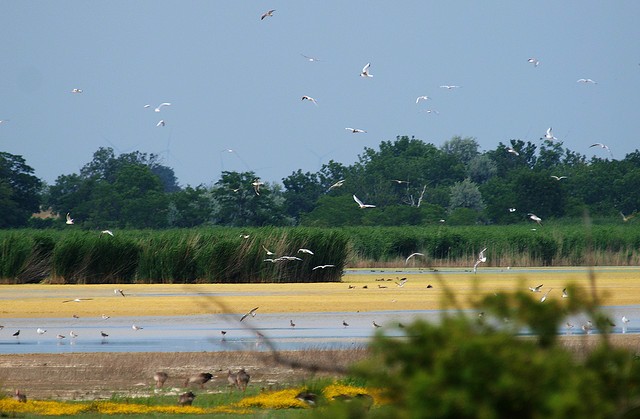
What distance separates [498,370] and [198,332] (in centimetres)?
2232

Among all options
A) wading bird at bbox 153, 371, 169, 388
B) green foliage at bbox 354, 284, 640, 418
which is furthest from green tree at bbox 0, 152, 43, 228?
green foliage at bbox 354, 284, 640, 418

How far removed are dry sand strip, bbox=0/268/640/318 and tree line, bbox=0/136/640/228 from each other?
162 ft

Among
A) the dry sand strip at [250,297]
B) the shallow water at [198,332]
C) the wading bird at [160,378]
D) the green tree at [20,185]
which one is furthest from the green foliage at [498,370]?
the green tree at [20,185]

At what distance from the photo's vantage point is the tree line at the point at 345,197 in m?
109

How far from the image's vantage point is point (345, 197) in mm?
115188

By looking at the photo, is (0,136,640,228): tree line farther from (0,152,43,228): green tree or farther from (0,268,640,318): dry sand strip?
(0,268,640,318): dry sand strip

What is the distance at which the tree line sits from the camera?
109000mm

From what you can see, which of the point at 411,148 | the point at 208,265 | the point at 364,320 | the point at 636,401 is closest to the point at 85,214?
the point at 411,148

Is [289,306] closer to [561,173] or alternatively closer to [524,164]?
[561,173]

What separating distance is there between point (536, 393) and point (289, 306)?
30348 millimetres

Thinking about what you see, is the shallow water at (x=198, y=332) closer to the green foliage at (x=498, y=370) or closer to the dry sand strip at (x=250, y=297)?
the dry sand strip at (x=250, y=297)

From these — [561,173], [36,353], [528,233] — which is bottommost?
[36,353]

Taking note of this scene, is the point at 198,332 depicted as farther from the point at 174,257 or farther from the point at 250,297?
the point at 174,257

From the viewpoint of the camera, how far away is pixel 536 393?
15.3 ft
